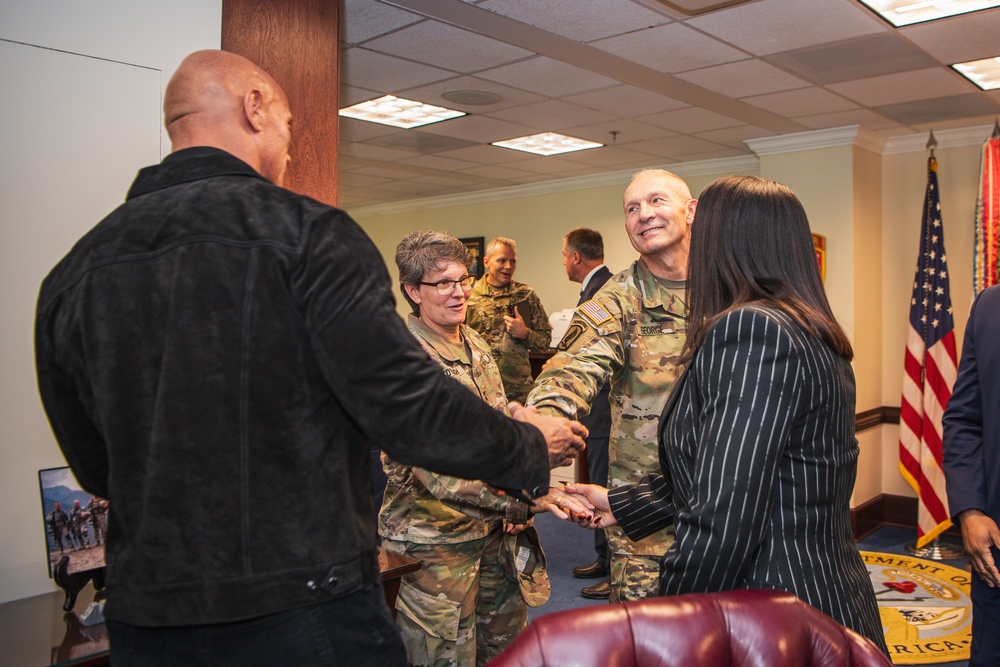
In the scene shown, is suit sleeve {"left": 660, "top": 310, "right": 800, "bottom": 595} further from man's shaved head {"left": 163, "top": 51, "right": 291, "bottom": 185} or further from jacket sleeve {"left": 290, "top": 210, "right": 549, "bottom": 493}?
man's shaved head {"left": 163, "top": 51, "right": 291, "bottom": 185}

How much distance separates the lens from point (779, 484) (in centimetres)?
135

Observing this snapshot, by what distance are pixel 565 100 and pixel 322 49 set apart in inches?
101

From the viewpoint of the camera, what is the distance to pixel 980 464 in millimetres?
2193

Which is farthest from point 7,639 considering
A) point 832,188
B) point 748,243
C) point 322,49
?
point 832,188

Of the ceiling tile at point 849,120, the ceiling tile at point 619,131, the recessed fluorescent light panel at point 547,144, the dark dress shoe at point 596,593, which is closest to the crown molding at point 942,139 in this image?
the ceiling tile at point 849,120

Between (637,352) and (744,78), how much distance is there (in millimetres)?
3107

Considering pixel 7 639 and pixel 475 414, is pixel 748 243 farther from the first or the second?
pixel 7 639

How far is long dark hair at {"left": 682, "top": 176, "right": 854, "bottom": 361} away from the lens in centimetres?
146

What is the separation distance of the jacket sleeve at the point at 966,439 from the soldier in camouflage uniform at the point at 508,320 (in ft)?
12.9

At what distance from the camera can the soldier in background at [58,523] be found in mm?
1897

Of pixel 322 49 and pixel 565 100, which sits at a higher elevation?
pixel 565 100

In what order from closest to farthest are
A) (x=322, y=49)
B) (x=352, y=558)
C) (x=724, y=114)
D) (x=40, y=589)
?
(x=352, y=558) → (x=40, y=589) → (x=322, y=49) → (x=724, y=114)

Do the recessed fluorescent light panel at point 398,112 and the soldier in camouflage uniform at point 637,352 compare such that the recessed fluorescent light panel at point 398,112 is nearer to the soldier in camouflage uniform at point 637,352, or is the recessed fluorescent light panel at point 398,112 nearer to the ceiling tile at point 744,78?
the ceiling tile at point 744,78

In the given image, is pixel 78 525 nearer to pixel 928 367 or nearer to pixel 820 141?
pixel 928 367
